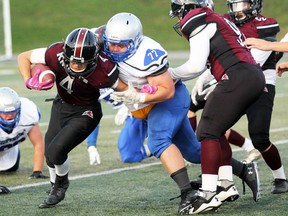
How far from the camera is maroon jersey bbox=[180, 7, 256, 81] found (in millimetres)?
4898

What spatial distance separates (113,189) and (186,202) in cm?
128

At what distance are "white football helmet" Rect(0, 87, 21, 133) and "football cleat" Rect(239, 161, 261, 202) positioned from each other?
2171mm

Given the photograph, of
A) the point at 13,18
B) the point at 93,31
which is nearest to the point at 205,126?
the point at 93,31

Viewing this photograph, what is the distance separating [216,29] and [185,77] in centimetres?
37

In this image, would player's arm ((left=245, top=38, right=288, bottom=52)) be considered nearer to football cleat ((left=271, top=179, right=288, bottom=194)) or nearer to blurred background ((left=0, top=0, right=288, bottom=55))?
football cleat ((left=271, top=179, right=288, bottom=194))

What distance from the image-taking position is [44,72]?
5.10m

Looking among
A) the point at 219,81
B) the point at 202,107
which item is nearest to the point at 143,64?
the point at 219,81

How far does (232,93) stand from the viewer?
4.83 metres

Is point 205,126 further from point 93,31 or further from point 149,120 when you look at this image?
point 93,31

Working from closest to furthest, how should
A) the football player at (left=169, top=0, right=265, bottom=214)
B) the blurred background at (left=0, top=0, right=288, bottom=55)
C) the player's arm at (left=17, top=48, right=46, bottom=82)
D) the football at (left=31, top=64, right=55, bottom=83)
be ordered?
the football player at (left=169, top=0, right=265, bottom=214)
the football at (left=31, top=64, right=55, bottom=83)
the player's arm at (left=17, top=48, right=46, bottom=82)
the blurred background at (left=0, top=0, right=288, bottom=55)

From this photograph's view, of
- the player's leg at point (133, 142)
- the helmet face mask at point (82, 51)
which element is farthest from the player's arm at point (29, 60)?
the player's leg at point (133, 142)

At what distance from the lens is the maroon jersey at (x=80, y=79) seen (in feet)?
16.6

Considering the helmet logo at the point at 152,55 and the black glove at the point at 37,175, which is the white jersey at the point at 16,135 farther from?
the helmet logo at the point at 152,55

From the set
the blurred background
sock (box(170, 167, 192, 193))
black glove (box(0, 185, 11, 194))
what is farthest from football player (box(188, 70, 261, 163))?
the blurred background
